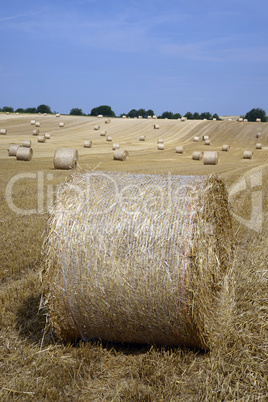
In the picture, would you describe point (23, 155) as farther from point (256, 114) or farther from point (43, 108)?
point (43, 108)

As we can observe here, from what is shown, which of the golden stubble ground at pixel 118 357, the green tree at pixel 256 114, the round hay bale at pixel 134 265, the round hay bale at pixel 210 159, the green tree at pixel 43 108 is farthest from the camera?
the green tree at pixel 43 108

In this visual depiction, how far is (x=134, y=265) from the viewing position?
384cm

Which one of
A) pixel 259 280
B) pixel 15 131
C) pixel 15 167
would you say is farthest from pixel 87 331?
pixel 15 131

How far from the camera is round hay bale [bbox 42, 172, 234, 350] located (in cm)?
379

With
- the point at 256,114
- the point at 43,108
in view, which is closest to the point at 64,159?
the point at 256,114

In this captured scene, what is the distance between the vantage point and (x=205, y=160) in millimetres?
22250

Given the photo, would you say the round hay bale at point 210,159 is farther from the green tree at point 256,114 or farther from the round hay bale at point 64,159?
the green tree at point 256,114

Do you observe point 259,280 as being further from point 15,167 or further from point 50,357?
point 15,167

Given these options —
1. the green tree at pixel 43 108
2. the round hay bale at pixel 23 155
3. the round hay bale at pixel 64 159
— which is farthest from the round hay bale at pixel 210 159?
the green tree at pixel 43 108

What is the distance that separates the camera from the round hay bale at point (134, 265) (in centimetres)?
379

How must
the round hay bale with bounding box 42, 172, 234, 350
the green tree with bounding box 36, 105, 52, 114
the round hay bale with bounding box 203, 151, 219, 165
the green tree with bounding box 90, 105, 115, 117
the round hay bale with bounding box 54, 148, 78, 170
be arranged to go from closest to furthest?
1. the round hay bale with bounding box 42, 172, 234, 350
2. the round hay bale with bounding box 54, 148, 78, 170
3. the round hay bale with bounding box 203, 151, 219, 165
4. the green tree with bounding box 90, 105, 115, 117
5. the green tree with bounding box 36, 105, 52, 114

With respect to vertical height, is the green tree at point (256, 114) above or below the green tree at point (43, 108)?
below

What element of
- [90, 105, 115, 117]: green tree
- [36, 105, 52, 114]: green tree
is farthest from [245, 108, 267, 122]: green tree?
[36, 105, 52, 114]: green tree

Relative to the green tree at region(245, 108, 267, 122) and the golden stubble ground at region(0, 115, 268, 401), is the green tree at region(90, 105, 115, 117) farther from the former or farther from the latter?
the golden stubble ground at region(0, 115, 268, 401)
